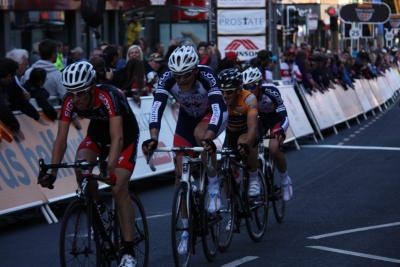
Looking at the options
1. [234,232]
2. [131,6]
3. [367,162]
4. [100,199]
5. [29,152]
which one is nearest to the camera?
[100,199]

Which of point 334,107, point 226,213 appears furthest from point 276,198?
point 334,107

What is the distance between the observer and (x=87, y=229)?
7684mm

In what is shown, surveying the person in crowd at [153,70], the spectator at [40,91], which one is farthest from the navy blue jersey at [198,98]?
the person in crowd at [153,70]

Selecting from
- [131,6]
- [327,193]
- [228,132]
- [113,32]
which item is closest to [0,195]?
[228,132]

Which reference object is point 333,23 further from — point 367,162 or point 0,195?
point 0,195

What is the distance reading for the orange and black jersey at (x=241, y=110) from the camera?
1033 centimetres

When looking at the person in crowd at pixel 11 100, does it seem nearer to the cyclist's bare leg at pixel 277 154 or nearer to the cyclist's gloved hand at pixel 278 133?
the cyclist's bare leg at pixel 277 154

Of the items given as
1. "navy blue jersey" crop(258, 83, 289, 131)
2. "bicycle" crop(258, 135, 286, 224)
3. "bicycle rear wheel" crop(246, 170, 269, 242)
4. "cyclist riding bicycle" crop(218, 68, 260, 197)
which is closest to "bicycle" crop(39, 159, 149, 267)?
"cyclist riding bicycle" crop(218, 68, 260, 197)

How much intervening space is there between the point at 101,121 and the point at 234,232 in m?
2.50

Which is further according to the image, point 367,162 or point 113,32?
point 113,32

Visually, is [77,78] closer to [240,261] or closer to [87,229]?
[87,229]

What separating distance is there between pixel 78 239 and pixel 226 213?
2.46 metres

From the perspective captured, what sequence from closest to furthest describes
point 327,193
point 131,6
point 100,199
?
point 100,199, point 327,193, point 131,6

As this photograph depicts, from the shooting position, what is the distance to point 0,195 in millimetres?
11461
